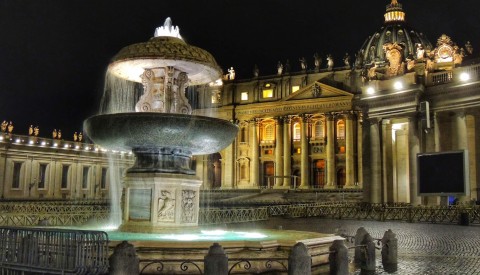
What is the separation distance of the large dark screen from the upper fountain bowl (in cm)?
630

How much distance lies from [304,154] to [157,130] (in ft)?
209

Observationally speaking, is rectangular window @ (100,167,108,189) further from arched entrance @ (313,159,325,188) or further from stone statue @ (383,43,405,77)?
stone statue @ (383,43,405,77)

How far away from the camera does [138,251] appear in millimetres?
8984

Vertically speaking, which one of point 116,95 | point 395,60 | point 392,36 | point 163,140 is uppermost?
point 392,36

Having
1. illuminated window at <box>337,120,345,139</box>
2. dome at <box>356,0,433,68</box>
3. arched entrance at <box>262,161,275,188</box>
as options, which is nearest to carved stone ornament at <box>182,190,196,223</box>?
illuminated window at <box>337,120,345,139</box>

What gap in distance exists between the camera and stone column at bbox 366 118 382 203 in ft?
121

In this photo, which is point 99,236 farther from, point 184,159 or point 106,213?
point 106,213

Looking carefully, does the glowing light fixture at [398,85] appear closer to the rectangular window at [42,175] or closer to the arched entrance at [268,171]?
the arched entrance at [268,171]

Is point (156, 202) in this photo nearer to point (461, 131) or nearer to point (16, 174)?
point (461, 131)

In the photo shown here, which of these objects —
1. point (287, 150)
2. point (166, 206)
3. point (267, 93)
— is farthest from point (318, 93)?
point (166, 206)

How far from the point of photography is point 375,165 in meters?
37.2

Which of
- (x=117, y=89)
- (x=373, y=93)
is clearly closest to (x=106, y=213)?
(x=117, y=89)

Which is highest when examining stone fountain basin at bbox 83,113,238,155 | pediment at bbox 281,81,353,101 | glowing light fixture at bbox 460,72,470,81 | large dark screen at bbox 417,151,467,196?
pediment at bbox 281,81,353,101

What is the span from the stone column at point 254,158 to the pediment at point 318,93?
6.34 meters
